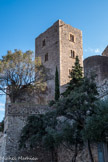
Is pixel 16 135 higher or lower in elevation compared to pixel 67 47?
lower

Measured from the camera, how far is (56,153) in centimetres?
1370

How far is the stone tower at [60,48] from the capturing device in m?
24.7

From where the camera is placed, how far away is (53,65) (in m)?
25.4

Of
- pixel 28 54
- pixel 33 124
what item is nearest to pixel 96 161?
pixel 33 124

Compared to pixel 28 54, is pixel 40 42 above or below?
above

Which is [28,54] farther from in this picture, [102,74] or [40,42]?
[40,42]

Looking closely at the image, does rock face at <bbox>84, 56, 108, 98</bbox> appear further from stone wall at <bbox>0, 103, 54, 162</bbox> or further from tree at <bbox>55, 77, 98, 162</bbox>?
tree at <bbox>55, 77, 98, 162</bbox>

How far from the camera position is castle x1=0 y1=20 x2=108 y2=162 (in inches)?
513

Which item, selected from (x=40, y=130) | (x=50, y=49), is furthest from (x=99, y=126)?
(x=50, y=49)

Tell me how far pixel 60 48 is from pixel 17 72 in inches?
331

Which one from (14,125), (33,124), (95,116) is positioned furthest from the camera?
(14,125)

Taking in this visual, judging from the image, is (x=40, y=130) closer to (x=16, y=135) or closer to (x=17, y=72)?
(x=16, y=135)

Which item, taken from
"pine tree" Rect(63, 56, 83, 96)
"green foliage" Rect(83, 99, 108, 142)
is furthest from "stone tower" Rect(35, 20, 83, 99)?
"green foliage" Rect(83, 99, 108, 142)

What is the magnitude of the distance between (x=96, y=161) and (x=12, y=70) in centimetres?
1123
